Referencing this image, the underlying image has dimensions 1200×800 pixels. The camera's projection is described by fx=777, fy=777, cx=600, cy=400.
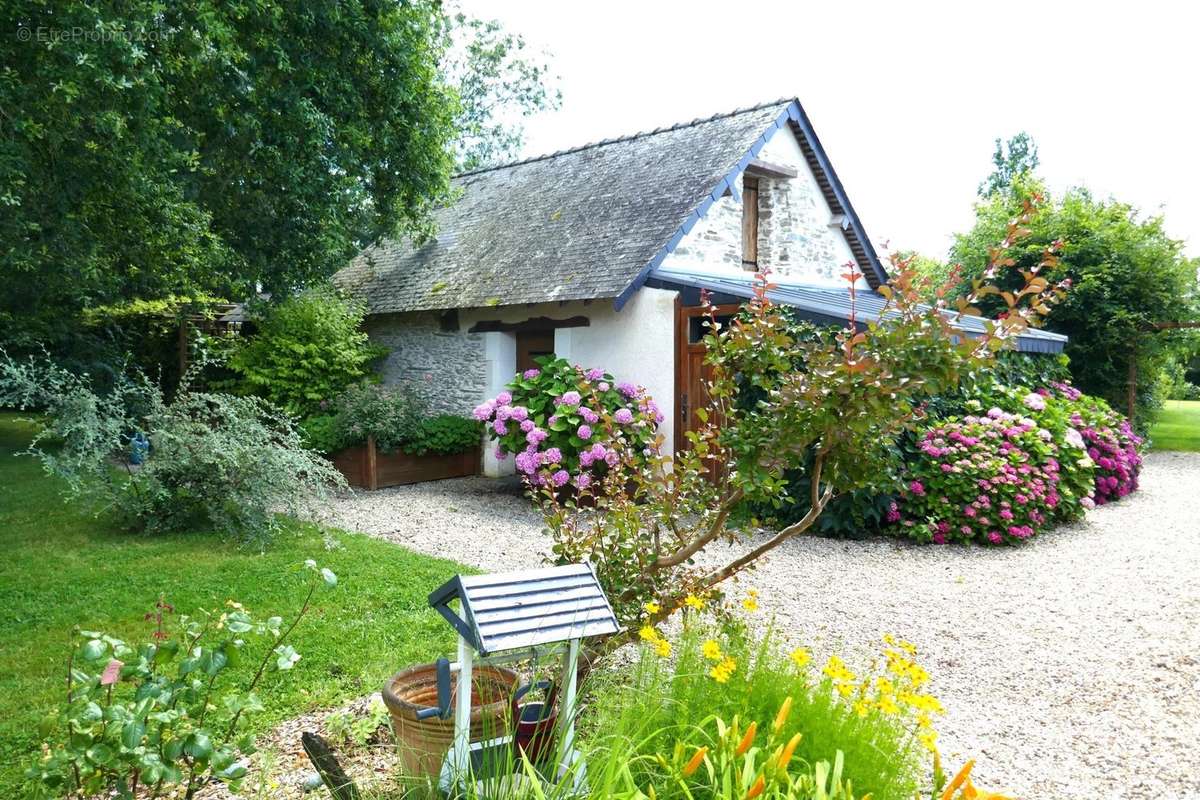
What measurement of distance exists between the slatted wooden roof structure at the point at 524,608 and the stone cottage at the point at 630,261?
20.9ft

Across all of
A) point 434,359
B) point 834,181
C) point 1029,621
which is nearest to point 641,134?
point 834,181

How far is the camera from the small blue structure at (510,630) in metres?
2.47

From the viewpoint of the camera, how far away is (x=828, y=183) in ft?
40.9

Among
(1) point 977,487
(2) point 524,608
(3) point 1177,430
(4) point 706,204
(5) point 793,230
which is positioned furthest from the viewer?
(3) point 1177,430

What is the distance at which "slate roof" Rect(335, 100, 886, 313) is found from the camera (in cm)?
1042

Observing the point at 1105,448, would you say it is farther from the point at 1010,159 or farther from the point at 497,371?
the point at 1010,159

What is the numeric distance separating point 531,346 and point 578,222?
2.03m

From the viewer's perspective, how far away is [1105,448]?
33.4ft

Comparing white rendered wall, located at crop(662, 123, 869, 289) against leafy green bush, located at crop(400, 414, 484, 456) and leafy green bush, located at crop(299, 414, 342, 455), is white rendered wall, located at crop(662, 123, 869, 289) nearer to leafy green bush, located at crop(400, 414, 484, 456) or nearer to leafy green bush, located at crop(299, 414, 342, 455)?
leafy green bush, located at crop(400, 414, 484, 456)

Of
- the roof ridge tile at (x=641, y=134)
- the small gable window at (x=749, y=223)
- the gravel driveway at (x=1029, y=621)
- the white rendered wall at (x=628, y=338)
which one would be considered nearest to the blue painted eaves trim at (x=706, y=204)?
the white rendered wall at (x=628, y=338)

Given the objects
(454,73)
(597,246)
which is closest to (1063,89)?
(454,73)

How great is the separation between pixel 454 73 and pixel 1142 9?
76.2ft

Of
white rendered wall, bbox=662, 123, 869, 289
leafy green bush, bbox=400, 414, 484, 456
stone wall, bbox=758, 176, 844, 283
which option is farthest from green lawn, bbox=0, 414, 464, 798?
stone wall, bbox=758, 176, 844, 283

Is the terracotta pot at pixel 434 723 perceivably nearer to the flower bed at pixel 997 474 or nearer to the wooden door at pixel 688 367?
the flower bed at pixel 997 474
